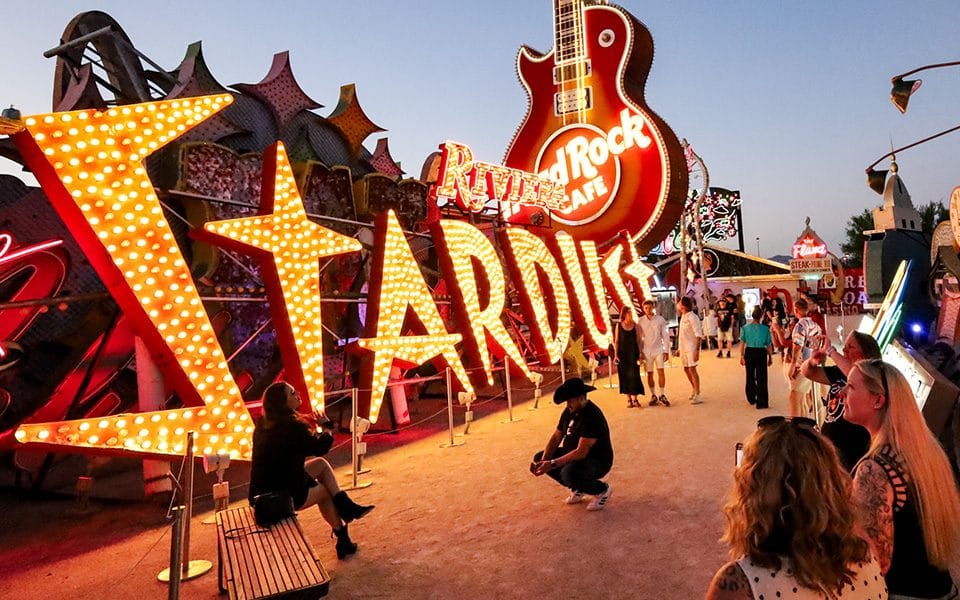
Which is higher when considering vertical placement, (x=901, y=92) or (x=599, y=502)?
(x=901, y=92)

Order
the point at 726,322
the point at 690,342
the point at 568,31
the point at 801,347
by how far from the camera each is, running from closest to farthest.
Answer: the point at 801,347 → the point at 690,342 → the point at 726,322 → the point at 568,31

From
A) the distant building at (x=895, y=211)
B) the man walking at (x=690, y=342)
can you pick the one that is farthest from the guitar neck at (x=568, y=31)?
the man walking at (x=690, y=342)

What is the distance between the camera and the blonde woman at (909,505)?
2.39 meters

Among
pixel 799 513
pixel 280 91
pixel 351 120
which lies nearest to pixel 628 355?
pixel 799 513

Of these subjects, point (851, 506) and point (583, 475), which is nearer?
point (851, 506)

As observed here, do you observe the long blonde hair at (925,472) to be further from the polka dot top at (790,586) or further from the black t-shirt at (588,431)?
the black t-shirt at (588,431)

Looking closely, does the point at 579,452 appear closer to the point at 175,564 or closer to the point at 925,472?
Result: the point at 175,564

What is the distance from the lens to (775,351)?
72.2ft

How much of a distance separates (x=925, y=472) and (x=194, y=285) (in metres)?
6.66

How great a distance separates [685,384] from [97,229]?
12.6 meters

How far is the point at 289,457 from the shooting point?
5.02 m

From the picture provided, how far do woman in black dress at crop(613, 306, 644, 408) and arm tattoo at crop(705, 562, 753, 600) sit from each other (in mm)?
9744

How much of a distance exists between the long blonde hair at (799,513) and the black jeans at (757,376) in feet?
30.7

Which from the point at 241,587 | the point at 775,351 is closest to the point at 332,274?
the point at 241,587
